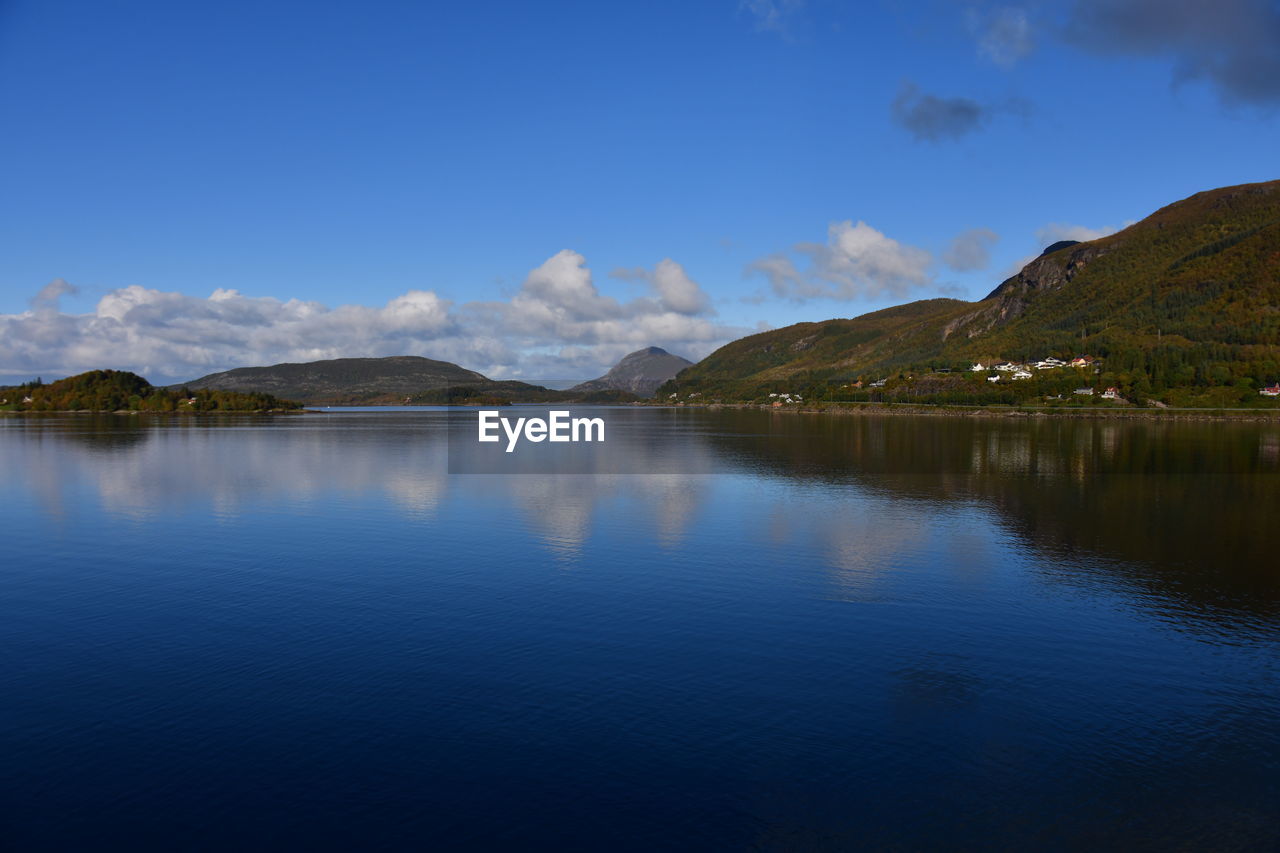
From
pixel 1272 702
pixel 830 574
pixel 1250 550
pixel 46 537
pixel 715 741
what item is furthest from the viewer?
pixel 46 537

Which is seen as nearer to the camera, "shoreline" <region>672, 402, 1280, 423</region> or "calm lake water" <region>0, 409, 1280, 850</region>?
"calm lake water" <region>0, 409, 1280, 850</region>

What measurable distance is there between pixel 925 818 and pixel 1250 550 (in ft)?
95.6

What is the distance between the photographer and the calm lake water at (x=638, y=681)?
1261 centimetres

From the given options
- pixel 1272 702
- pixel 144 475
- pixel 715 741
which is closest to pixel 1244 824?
pixel 1272 702

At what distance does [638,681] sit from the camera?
1791cm

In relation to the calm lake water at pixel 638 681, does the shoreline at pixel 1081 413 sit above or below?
above

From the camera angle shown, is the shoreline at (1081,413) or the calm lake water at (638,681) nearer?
the calm lake water at (638,681)

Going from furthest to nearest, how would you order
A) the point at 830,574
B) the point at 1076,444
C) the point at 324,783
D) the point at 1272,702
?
the point at 1076,444 → the point at 830,574 → the point at 1272,702 → the point at 324,783

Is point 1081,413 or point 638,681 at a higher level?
point 1081,413

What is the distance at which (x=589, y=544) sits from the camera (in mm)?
34281

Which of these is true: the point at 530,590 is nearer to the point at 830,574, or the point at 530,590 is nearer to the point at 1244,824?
the point at 830,574

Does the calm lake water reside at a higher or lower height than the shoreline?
lower

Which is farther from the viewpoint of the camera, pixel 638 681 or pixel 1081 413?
pixel 1081 413

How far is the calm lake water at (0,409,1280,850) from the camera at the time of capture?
41.4 ft
